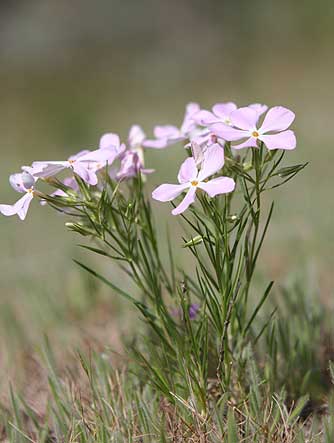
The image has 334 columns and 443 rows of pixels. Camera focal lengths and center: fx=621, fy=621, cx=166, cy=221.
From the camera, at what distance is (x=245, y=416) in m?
1.51

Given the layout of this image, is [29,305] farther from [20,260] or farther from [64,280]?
[20,260]

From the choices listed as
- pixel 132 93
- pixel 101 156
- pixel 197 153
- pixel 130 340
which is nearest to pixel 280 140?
pixel 197 153

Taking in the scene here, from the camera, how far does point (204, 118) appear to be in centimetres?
156

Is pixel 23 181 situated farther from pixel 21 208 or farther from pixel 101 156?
pixel 101 156

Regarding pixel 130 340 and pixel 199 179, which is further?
pixel 130 340

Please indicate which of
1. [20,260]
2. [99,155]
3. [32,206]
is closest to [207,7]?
[32,206]

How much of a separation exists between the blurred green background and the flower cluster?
3.02 ft

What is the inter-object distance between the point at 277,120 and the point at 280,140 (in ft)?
0.26

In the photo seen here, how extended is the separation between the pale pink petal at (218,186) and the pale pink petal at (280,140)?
12 centimetres

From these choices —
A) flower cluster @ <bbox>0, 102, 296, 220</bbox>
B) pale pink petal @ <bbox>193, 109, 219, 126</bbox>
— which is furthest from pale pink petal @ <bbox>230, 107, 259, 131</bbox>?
pale pink petal @ <bbox>193, 109, 219, 126</bbox>

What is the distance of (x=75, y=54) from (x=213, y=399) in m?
13.1

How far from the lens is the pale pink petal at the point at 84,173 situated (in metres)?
1.48

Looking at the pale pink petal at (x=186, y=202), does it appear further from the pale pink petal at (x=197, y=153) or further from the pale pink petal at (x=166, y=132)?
the pale pink petal at (x=166, y=132)

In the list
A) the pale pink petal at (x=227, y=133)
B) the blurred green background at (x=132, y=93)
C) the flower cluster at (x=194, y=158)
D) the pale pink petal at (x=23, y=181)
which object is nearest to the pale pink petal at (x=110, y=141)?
the flower cluster at (x=194, y=158)
